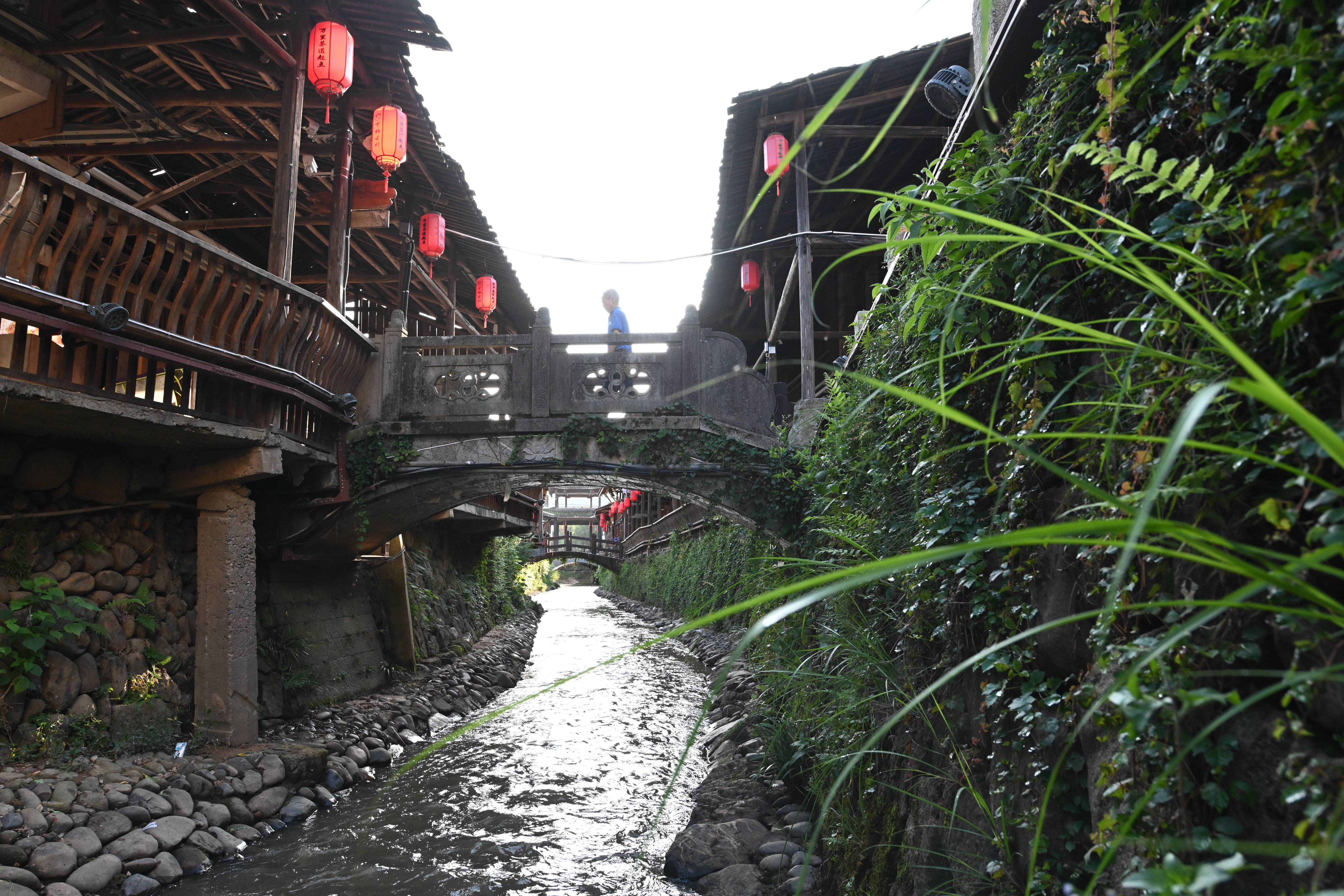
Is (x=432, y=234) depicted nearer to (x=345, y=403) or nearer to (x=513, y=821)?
(x=345, y=403)

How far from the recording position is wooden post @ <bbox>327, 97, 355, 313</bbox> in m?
7.48

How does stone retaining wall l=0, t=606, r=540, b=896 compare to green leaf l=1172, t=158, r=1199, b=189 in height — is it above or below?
below

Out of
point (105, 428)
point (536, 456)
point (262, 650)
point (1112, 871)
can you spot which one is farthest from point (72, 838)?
point (1112, 871)

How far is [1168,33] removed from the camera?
1.78 meters

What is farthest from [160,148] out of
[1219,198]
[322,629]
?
[1219,198]

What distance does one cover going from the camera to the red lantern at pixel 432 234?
9.88m

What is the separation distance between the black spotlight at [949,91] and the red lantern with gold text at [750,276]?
7157mm

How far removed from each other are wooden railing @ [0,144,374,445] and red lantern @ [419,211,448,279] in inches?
124

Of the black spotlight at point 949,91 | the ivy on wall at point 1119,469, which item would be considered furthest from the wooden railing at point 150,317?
the black spotlight at point 949,91

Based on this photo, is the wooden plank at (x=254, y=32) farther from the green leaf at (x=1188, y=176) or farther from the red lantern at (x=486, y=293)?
the green leaf at (x=1188, y=176)

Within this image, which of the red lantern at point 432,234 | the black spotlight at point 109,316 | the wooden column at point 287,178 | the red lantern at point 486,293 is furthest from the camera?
the red lantern at point 486,293

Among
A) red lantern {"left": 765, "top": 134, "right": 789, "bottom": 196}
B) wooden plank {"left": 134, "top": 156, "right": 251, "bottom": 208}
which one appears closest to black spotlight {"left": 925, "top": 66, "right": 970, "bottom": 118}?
red lantern {"left": 765, "top": 134, "right": 789, "bottom": 196}

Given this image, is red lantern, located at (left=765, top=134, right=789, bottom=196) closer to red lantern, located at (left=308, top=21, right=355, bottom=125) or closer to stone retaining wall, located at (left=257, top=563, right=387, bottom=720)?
red lantern, located at (left=308, top=21, right=355, bottom=125)

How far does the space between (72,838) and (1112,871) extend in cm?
480
